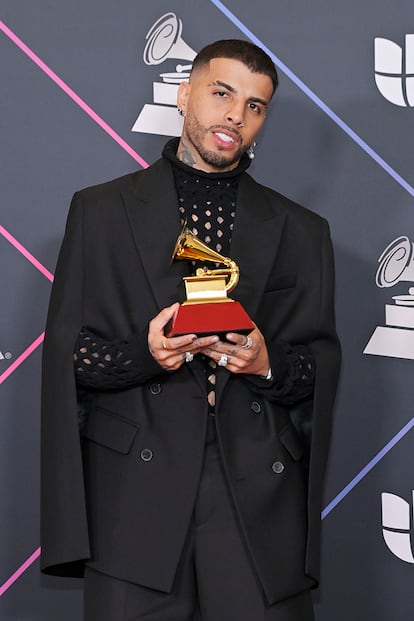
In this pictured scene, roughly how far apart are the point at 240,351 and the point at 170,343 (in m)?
0.16

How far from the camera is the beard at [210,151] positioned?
95.5 inches

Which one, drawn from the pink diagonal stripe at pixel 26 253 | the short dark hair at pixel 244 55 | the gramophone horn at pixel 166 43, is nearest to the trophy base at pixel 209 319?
the short dark hair at pixel 244 55

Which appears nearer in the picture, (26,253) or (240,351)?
(240,351)

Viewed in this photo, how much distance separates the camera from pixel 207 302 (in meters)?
2.06

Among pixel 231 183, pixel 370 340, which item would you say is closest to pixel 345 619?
pixel 370 340

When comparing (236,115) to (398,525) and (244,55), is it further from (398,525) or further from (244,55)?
(398,525)

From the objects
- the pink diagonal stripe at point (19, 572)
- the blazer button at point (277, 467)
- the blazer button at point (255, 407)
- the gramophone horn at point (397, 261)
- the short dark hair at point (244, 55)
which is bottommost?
the pink diagonal stripe at point (19, 572)

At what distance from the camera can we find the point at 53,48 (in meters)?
2.98

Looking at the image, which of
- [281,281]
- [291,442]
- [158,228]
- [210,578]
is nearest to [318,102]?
[281,281]

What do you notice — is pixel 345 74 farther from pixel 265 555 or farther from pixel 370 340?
pixel 265 555

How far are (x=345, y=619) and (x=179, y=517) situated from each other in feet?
4.03

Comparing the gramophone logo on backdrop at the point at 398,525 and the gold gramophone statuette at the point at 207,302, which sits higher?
the gold gramophone statuette at the point at 207,302

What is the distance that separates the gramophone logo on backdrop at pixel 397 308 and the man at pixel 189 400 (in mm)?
710

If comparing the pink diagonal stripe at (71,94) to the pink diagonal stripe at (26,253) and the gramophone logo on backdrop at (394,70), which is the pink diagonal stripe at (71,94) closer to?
the pink diagonal stripe at (26,253)
